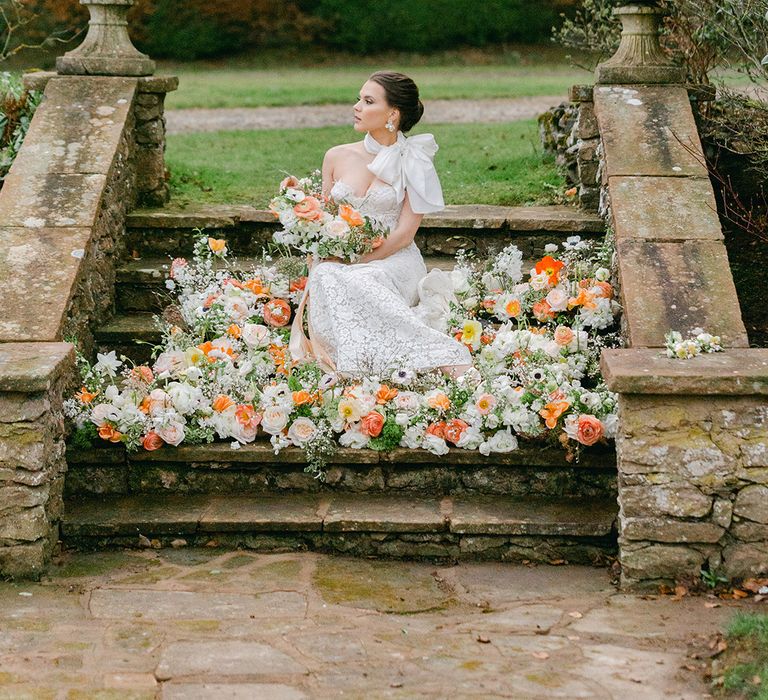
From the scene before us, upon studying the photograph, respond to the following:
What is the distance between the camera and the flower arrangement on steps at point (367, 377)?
483 centimetres

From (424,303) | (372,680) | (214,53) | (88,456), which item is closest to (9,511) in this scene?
(88,456)

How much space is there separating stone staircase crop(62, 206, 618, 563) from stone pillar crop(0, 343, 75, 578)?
0.92 feet

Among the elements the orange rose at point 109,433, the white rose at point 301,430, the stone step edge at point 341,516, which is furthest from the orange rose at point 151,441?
the white rose at point 301,430

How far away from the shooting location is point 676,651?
3768 millimetres

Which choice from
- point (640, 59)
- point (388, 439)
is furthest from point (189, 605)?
point (640, 59)

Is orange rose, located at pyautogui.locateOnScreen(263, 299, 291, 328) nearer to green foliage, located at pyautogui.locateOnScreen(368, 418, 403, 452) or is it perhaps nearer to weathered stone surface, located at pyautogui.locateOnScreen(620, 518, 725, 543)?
green foliage, located at pyautogui.locateOnScreen(368, 418, 403, 452)

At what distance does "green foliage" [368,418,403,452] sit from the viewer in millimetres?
4816

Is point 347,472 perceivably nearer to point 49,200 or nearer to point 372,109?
point 372,109

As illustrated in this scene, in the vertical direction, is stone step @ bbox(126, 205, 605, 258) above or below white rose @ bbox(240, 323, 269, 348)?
above

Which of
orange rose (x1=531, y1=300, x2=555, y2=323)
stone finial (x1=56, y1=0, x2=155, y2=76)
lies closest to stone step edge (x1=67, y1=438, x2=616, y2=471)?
orange rose (x1=531, y1=300, x2=555, y2=323)

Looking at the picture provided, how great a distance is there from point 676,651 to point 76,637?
1963 mm

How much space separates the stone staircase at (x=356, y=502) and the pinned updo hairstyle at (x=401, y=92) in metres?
1.81

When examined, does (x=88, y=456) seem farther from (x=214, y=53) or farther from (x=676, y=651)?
(x=214, y=53)

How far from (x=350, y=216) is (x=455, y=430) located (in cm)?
124
